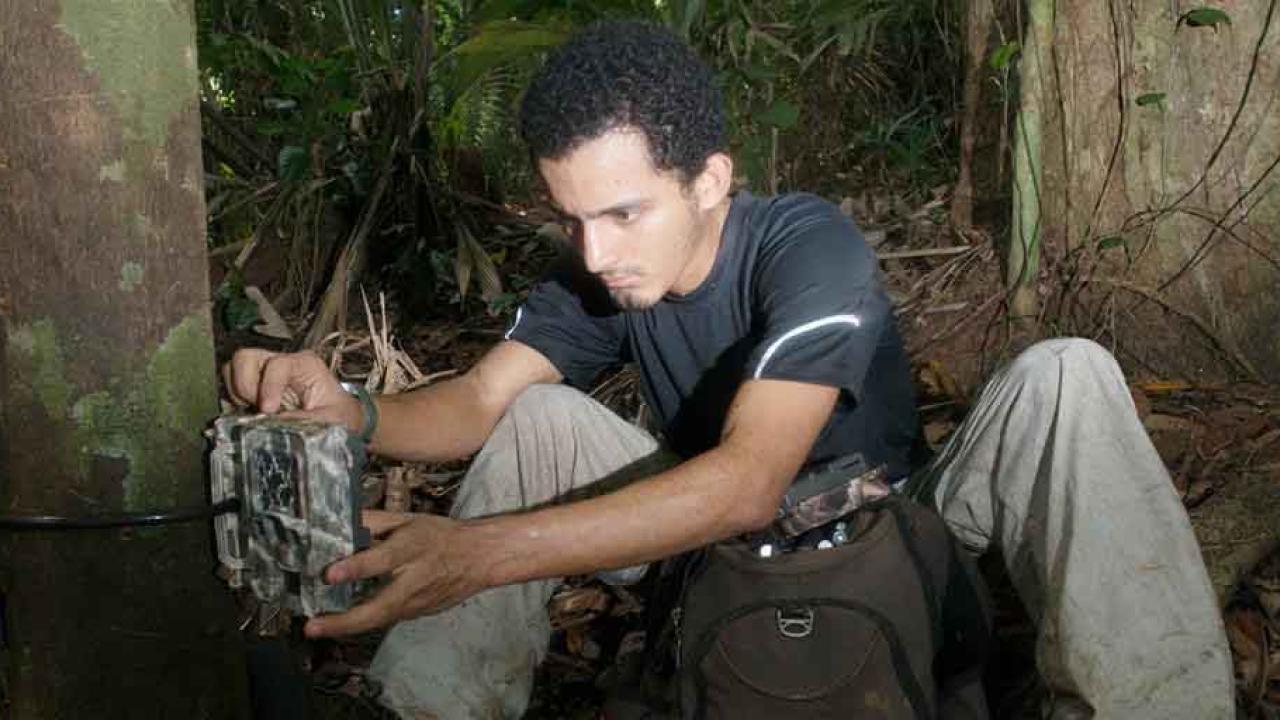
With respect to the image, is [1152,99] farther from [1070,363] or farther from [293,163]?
[293,163]

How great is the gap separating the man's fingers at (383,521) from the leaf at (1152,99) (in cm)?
254

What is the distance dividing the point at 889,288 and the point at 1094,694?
2251 millimetres

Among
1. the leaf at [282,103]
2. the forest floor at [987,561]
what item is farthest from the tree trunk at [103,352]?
the leaf at [282,103]

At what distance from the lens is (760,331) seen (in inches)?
107

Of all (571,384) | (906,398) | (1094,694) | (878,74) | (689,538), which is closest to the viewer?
(689,538)

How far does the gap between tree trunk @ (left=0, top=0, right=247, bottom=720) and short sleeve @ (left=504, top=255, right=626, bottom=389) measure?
1.06 meters

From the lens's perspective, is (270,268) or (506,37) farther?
(270,268)

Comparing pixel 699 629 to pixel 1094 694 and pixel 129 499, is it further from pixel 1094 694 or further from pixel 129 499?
pixel 129 499

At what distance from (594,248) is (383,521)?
68 cm

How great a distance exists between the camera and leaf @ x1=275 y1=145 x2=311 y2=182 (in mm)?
5188

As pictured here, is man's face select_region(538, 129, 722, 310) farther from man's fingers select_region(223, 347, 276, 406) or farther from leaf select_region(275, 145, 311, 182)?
leaf select_region(275, 145, 311, 182)

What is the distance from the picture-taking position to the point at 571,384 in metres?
3.17

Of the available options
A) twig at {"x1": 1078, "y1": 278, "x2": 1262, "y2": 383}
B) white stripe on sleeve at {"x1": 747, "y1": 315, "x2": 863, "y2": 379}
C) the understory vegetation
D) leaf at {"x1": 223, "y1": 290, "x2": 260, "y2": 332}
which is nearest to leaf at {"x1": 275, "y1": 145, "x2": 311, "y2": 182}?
the understory vegetation

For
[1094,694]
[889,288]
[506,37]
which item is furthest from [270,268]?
[1094,694]
